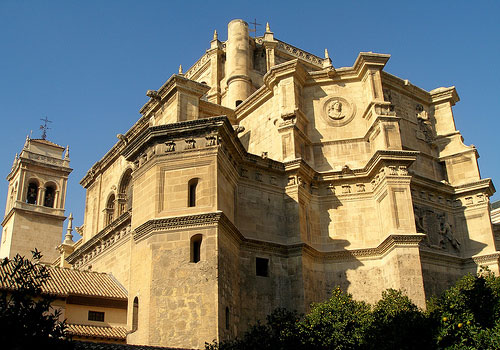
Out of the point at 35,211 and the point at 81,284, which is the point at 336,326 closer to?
the point at 81,284

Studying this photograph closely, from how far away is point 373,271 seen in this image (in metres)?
22.5

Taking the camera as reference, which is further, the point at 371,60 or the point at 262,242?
the point at 371,60

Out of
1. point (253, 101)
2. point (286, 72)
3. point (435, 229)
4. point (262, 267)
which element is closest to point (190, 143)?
point (262, 267)

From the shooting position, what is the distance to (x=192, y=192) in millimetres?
20047

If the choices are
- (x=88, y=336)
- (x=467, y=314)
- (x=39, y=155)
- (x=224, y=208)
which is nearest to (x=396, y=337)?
(x=467, y=314)

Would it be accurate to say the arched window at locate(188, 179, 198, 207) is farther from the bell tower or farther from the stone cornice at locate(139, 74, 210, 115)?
the bell tower

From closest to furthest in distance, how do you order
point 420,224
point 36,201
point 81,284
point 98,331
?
point 98,331, point 81,284, point 420,224, point 36,201

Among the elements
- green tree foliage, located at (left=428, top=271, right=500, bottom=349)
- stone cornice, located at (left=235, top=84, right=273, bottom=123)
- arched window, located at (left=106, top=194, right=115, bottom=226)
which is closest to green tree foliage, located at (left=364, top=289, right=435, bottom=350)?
green tree foliage, located at (left=428, top=271, right=500, bottom=349)

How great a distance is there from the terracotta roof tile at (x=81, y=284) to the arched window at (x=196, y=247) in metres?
5.61

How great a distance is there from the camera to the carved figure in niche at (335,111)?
26047mm

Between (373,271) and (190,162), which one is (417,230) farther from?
(190,162)

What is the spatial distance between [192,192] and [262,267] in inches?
156

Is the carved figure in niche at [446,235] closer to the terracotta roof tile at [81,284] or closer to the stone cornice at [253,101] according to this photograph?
the stone cornice at [253,101]

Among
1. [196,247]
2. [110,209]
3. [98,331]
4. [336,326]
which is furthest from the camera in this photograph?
[110,209]
